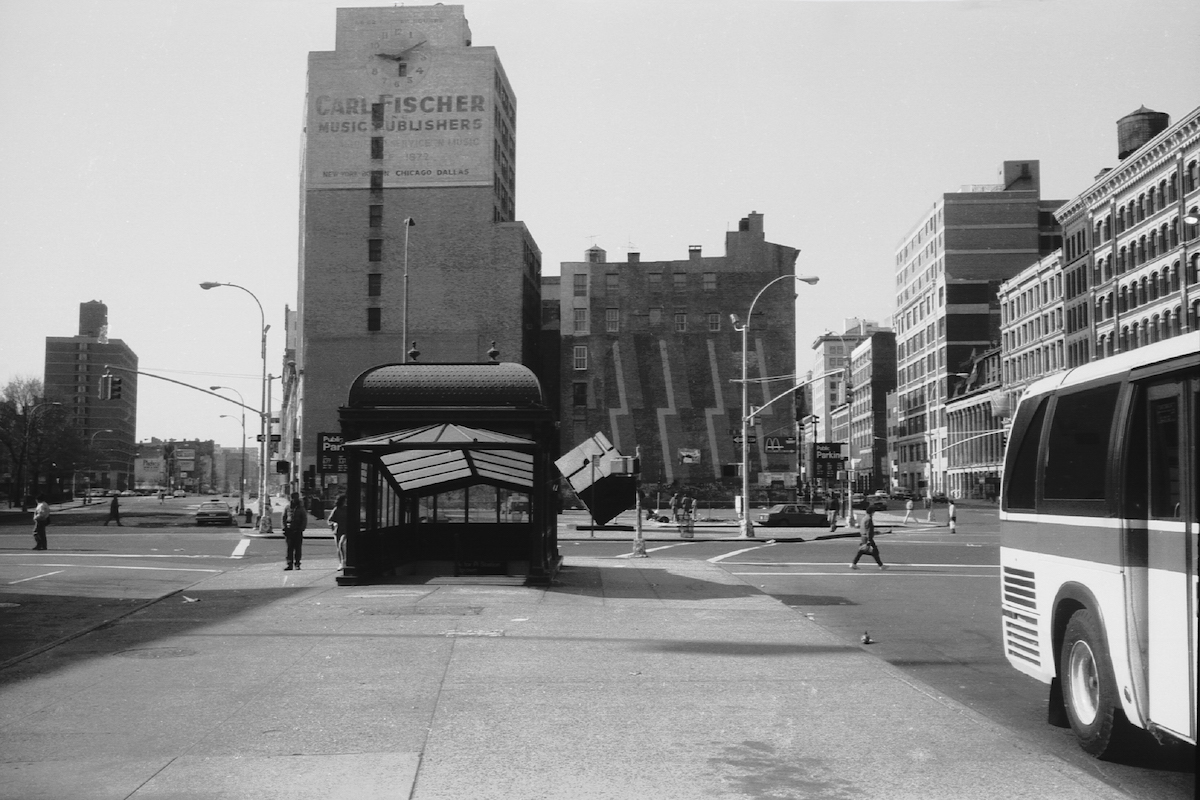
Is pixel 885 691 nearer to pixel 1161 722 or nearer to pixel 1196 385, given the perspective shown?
pixel 1161 722

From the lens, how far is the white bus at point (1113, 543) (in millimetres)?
6488

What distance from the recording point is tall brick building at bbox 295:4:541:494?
8350 cm

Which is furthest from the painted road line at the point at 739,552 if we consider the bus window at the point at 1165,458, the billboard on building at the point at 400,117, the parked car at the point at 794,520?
the billboard on building at the point at 400,117

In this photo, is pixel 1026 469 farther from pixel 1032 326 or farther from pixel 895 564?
pixel 1032 326

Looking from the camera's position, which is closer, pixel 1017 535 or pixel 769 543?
pixel 1017 535

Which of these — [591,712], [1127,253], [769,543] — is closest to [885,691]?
[591,712]

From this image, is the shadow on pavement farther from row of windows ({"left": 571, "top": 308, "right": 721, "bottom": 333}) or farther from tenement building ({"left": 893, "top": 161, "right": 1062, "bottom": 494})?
tenement building ({"left": 893, "top": 161, "right": 1062, "bottom": 494})

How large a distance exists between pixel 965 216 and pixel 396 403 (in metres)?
103

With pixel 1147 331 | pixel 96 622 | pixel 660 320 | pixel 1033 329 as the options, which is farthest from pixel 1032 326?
pixel 96 622

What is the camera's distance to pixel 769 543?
41.0 meters

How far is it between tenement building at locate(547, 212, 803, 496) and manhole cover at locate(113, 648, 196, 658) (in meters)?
71.0

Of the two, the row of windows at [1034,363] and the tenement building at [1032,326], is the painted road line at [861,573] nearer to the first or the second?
the tenement building at [1032,326]

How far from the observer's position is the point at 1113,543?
23.6 feet

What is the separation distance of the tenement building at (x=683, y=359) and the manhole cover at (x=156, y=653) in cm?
7101
